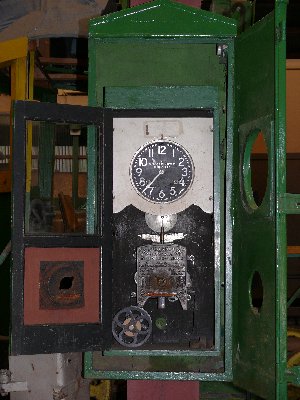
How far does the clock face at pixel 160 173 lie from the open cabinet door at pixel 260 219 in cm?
32

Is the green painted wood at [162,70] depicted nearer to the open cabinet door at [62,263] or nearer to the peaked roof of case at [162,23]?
the peaked roof of case at [162,23]

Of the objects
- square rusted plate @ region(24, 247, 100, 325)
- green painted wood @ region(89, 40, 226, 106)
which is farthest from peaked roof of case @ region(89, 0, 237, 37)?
square rusted plate @ region(24, 247, 100, 325)

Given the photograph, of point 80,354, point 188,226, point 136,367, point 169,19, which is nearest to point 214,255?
point 188,226

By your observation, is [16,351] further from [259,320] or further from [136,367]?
[259,320]

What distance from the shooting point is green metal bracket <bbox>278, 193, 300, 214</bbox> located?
10.3ft

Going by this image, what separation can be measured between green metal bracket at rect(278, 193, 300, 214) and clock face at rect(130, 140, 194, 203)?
67cm

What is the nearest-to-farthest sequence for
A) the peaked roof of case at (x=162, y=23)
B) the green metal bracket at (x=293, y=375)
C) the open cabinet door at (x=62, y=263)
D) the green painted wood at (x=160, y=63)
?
1. the green metal bracket at (x=293, y=375)
2. the open cabinet door at (x=62, y=263)
3. the peaked roof of case at (x=162, y=23)
4. the green painted wood at (x=160, y=63)

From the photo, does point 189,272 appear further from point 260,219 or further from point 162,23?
point 162,23

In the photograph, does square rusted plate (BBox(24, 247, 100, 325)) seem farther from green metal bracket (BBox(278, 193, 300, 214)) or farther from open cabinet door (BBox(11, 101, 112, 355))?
green metal bracket (BBox(278, 193, 300, 214))

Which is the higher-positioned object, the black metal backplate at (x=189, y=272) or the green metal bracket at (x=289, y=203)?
the green metal bracket at (x=289, y=203)

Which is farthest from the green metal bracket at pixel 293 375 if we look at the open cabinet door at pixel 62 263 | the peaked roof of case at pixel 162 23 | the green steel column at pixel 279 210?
the peaked roof of case at pixel 162 23

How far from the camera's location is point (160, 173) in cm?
367

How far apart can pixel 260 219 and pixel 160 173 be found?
651 mm

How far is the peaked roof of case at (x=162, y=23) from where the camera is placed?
357 centimetres
